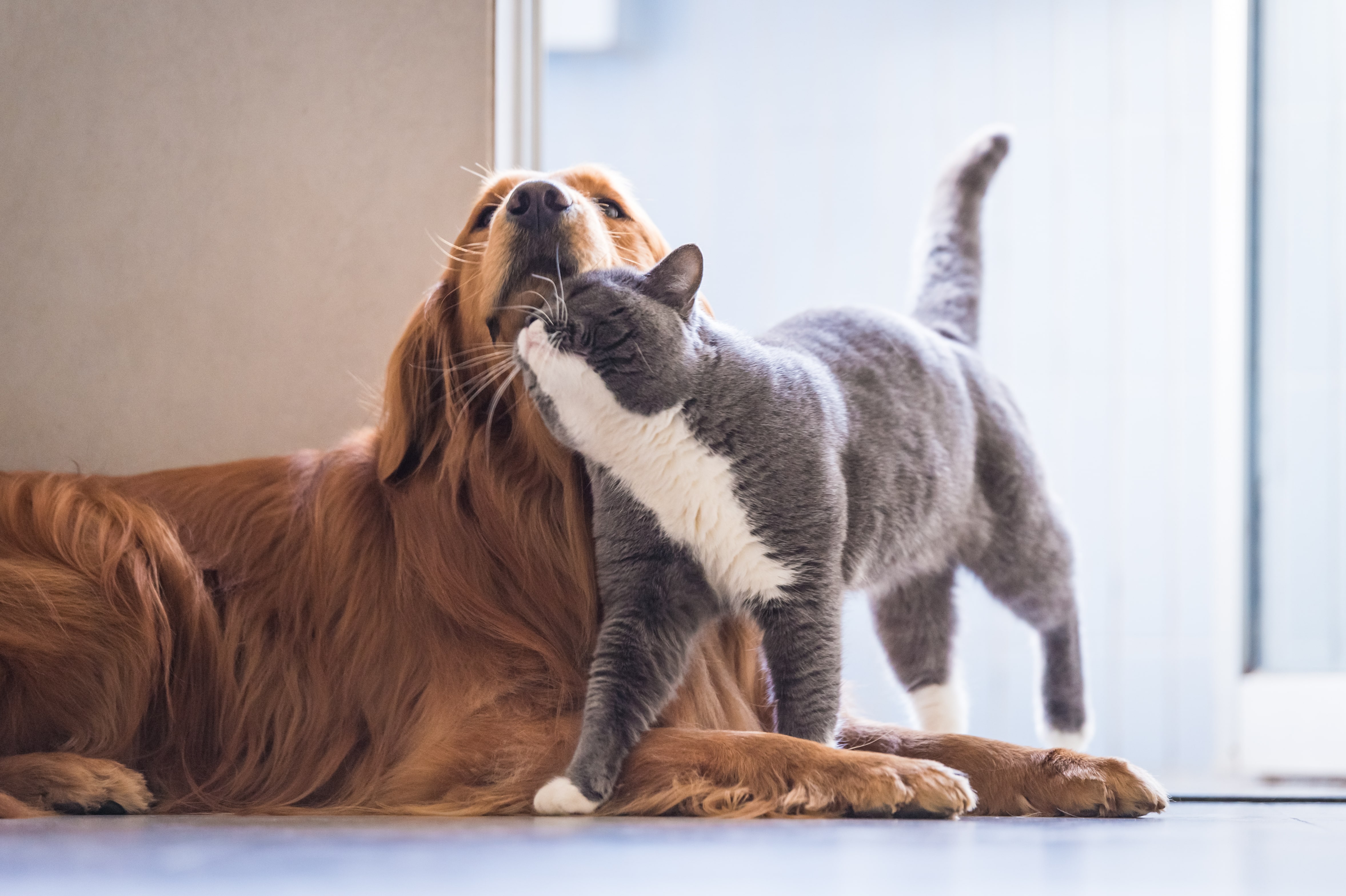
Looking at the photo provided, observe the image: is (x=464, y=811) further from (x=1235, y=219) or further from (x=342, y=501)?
(x=1235, y=219)

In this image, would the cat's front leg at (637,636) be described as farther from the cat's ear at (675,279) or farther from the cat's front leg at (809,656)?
the cat's ear at (675,279)

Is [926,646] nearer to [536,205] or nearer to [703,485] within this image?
[703,485]

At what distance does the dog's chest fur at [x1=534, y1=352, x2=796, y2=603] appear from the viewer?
3.48ft

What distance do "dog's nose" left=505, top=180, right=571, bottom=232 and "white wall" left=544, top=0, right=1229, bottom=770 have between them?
0.90 meters

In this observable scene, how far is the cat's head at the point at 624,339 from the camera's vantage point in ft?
3.44

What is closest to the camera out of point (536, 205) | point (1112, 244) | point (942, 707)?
point (536, 205)

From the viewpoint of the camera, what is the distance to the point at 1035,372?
214cm

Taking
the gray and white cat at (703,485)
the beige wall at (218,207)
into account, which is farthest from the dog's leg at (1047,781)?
the beige wall at (218,207)

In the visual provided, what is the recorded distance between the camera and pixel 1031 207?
2.15m

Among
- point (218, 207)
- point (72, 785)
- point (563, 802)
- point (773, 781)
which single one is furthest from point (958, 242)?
point (72, 785)

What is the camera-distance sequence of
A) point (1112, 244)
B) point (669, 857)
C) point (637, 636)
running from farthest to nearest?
1. point (1112, 244)
2. point (637, 636)
3. point (669, 857)

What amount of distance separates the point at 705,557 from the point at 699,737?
180 millimetres

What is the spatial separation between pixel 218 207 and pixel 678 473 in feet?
3.75

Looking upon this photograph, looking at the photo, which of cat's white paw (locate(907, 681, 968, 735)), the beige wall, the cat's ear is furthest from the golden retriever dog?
the beige wall
